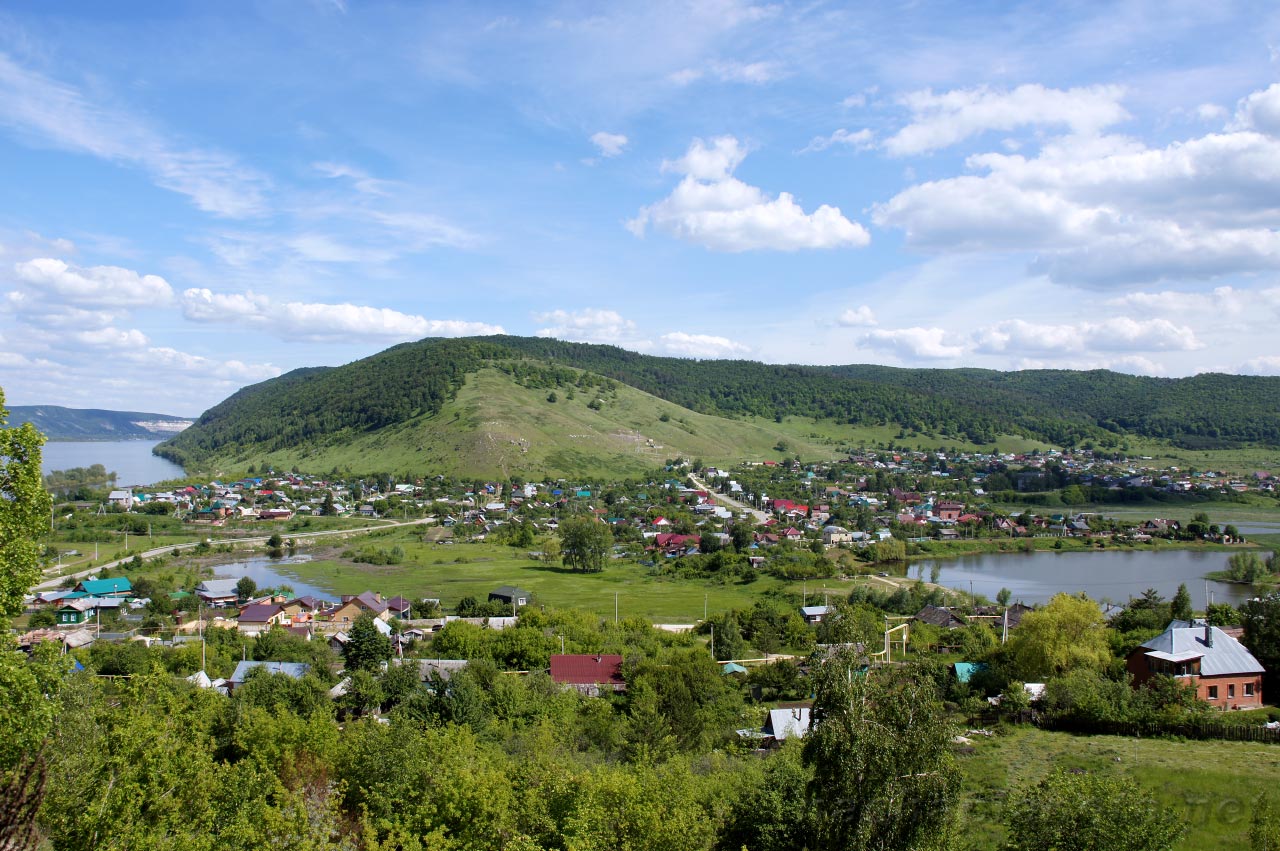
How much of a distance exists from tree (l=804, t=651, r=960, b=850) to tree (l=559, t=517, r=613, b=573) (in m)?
44.2

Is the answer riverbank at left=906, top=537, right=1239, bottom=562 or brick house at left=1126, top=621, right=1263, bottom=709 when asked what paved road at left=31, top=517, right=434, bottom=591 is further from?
brick house at left=1126, top=621, right=1263, bottom=709

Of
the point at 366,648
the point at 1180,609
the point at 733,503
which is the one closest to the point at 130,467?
the point at 733,503

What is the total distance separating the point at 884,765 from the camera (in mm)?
8734

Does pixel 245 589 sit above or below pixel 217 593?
above

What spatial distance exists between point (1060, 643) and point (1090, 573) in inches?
1260

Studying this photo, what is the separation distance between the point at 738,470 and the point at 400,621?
75396 millimetres

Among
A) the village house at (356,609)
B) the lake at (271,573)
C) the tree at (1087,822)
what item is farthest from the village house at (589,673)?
the lake at (271,573)

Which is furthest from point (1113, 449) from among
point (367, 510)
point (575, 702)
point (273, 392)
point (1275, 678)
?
point (273, 392)

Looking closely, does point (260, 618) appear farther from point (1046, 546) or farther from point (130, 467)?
point (130, 467)

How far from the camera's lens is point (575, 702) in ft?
73.0

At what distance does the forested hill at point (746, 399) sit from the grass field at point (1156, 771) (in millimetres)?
103318

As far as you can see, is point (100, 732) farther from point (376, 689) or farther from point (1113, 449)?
point (1113, 449)

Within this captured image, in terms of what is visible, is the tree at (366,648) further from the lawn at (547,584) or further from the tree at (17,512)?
the tree at (17,512)

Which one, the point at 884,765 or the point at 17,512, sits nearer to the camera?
the point at 17,512
